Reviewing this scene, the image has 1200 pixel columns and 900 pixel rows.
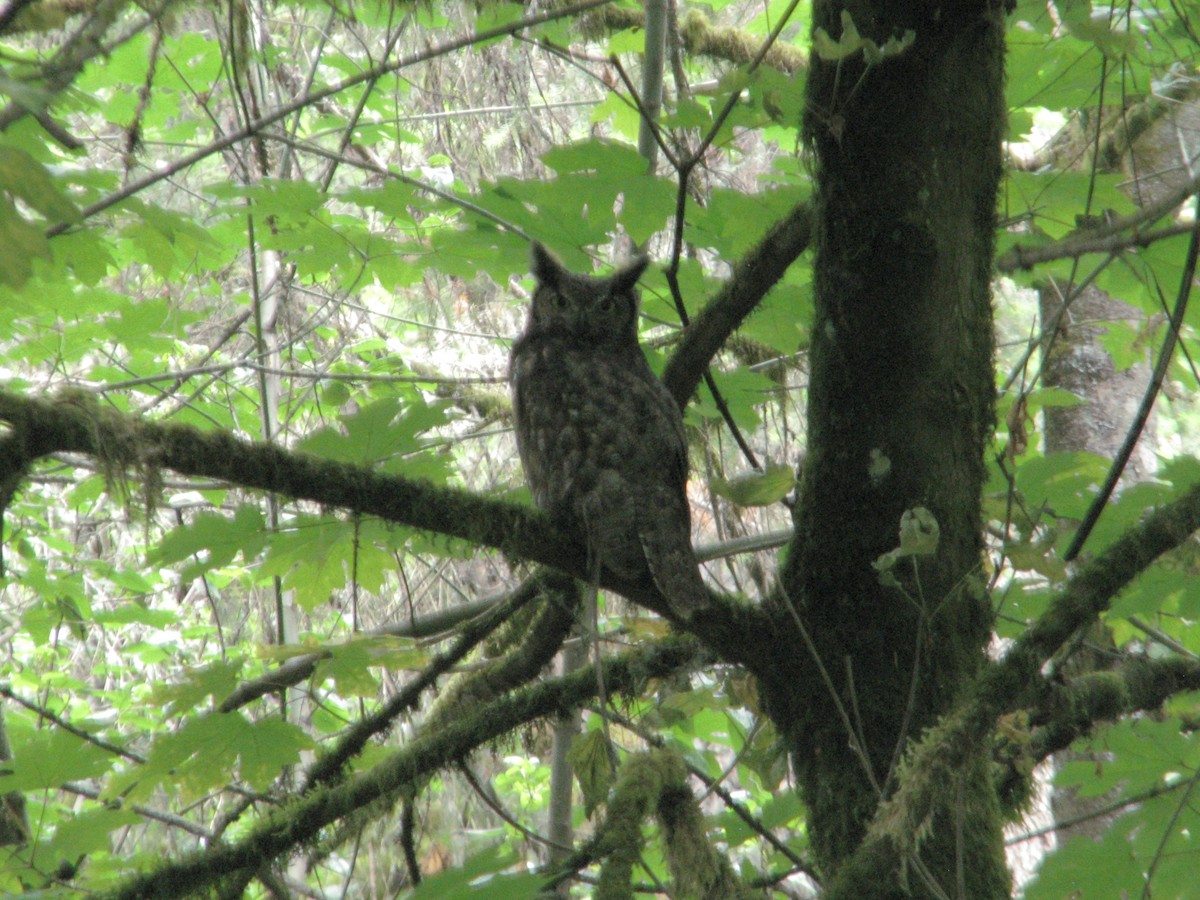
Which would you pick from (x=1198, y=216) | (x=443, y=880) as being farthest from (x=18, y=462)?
(x=1198, y=216)

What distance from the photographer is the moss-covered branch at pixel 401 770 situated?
2180 mm

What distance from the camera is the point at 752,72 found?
6.52 feet

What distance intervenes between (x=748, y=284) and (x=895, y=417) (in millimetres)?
629

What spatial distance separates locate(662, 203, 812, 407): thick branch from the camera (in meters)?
2.32

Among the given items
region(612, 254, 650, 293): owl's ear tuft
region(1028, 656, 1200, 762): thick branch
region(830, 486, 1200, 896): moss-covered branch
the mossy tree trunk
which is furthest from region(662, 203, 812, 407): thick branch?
region(1028, 656, 1200, 762): thick branch

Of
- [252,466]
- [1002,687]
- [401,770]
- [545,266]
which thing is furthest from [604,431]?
[1002,687]

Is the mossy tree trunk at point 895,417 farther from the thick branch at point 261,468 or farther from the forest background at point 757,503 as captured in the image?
the thick branch at point 261,468

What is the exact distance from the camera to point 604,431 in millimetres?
2746

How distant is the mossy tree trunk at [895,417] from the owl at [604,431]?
1.02 feet

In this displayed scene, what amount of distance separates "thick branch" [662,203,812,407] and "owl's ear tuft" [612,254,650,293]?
2.24 ft

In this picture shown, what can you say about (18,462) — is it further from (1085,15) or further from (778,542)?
(1085,15)

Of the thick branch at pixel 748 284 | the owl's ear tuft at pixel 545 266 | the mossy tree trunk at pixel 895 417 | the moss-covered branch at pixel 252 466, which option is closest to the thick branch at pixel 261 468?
the moss-covered branch at pixel 252 466

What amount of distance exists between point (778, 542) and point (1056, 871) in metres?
1.01

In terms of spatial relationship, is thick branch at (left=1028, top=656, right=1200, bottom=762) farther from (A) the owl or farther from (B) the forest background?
(A) the owl
